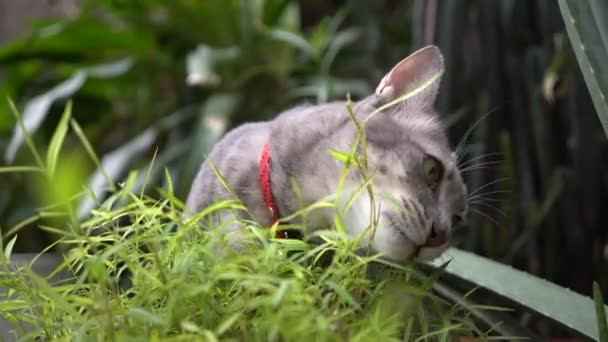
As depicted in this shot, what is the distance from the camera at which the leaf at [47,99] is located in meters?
1.50

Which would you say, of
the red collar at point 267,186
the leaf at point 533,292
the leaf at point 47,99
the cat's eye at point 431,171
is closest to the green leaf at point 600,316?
the leaf at point 533,292

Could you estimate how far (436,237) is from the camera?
26.8 inches

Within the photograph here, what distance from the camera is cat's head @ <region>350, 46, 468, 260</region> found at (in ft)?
2.15

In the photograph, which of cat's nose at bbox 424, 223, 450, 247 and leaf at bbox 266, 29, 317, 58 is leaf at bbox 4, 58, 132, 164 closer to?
leaf at bbox 266, 29, 317, 58

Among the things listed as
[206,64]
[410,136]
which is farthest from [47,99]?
[410,136]

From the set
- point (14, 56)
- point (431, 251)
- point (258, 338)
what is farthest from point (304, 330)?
point (14, 56)

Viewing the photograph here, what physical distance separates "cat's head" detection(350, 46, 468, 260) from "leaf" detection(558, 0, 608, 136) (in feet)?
0.42

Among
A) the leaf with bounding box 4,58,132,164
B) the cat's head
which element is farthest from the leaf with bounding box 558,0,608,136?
the leaf with bounding box 4,58,132,164

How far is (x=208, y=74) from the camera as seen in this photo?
1480 mm

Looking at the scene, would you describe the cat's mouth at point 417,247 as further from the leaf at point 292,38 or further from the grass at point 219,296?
the leaf at point 292,38

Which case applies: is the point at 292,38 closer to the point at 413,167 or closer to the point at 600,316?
the point at 413,167

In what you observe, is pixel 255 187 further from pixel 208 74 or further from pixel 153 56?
pixel 153 56

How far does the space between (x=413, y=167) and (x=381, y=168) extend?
0.14 ft

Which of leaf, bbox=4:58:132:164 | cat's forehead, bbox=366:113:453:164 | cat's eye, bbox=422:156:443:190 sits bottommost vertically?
leaf, bbox=4:58:132:164
